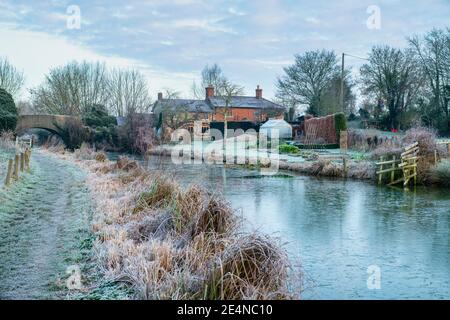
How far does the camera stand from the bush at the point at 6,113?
96.5 ft

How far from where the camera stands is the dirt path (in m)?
5.61

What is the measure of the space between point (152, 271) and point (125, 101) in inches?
1987

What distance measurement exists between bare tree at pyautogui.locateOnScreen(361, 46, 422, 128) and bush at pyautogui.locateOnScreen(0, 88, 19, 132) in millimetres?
27206

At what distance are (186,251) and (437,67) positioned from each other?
36.2 meters

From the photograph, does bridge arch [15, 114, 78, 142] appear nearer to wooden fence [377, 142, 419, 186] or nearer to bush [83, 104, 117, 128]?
bush [83, 104, 117, 128]

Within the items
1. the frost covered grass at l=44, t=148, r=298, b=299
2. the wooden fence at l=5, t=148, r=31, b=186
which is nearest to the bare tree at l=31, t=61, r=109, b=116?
the wooden fence at l=5, t=148, r=31, b=186

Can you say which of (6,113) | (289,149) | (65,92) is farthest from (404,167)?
(65,92)

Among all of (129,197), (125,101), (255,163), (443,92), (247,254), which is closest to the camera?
(247,254)

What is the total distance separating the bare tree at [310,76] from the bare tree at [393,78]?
262 inches

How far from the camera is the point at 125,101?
54.5 m

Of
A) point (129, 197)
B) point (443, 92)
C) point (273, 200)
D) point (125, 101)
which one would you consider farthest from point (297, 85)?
point (129, 197)

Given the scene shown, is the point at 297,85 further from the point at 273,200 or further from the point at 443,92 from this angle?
the point at 273,200

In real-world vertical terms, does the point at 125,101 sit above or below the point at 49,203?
above
